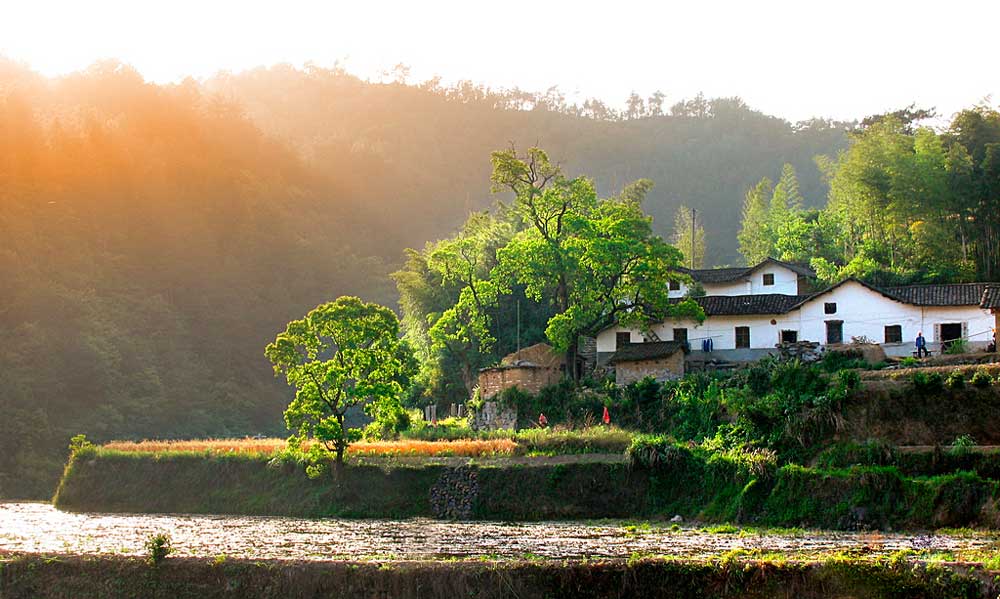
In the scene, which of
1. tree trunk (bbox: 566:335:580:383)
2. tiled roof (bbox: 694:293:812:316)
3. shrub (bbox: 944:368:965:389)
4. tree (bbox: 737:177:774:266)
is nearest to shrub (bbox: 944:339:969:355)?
tiled roof (bbox: 694:293:812:316)

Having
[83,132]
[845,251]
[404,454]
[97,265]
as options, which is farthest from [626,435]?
[83,132]

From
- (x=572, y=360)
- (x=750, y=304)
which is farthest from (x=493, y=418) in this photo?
(x=750, y=304)

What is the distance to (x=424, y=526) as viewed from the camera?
31.9m

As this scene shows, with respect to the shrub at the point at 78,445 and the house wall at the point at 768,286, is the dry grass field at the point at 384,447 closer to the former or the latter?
the shrub at the point at 78,445

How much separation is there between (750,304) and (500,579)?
32073 millimetres

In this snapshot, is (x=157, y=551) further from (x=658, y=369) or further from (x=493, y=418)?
(x=658, y=369)

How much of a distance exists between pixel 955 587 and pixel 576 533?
10960 mm

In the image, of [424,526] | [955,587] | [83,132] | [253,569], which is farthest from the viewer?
[83,132]

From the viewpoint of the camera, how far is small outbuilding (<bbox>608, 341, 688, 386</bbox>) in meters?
46.4

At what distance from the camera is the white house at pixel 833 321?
45562 mm

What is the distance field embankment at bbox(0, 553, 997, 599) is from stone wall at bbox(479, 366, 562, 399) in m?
26.7

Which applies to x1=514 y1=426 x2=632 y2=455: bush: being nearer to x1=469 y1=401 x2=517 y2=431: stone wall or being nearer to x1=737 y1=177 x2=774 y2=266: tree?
x1=469 y1=401 x2=517 y2=431: stone wall

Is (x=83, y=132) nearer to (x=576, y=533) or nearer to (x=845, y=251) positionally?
(x=845, y=251)

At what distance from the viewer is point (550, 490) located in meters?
35.0
